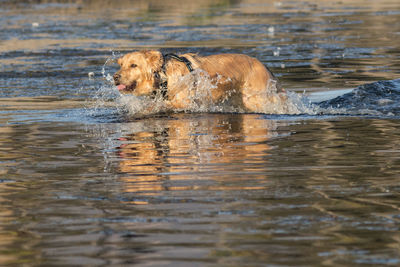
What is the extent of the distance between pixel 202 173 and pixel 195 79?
13.1ft

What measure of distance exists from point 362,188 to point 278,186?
0.59 meters

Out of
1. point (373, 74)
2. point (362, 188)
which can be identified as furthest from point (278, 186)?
point (373, 74)

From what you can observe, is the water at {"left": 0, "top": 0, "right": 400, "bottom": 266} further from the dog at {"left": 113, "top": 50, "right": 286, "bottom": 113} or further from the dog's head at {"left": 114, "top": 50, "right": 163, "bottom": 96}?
the dog's head at {"left": 114, "top": 50, "right": 163, "bottom": 96}

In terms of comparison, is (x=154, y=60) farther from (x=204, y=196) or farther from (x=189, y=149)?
(x=204, y=196)

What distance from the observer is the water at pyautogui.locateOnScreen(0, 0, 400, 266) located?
4605mm

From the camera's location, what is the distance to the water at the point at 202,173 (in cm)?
461

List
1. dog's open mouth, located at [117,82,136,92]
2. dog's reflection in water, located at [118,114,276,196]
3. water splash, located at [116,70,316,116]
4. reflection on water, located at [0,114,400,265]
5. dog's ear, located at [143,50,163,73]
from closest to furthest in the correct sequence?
1. reflection on water, located at [0,114,400,265]
2. dog's reflection in water, located at [118,114,276,196]
3. dog's ear, located at [143,50,163,73]
4. dog's open mouth, located at [117,82,136,92]
5. water splash, located at [116,70,316,116]

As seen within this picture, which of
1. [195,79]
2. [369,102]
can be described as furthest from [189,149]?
[369,102]

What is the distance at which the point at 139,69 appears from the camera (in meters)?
10.6

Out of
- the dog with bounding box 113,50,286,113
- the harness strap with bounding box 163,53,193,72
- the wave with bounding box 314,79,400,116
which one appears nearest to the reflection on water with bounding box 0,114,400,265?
the wave with bounding box 314,79,400,116

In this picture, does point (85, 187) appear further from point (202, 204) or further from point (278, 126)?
point (278, 126)

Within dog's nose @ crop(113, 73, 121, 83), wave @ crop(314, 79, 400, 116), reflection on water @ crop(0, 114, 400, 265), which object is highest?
dog's nose @ crop(113, 73, 121, 83)

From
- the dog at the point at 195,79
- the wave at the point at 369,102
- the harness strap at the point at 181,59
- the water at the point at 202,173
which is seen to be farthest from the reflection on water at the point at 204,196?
the harness strap at the point at 181,59

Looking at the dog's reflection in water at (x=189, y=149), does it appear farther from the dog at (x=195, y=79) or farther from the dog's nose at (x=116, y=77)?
the dog's nose at (x=116, y=77)
